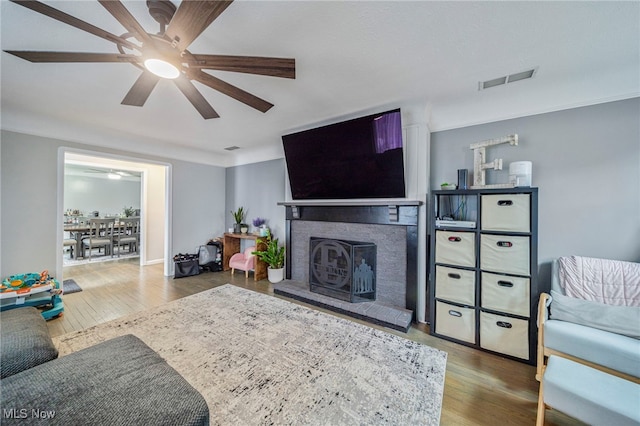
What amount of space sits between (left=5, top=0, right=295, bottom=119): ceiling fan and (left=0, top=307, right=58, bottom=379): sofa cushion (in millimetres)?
1676

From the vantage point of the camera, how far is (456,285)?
Answer: 2.27 m

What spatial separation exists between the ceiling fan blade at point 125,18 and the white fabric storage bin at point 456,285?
2.85 m

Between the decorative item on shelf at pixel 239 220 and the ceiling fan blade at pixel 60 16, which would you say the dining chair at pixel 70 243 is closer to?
the decorative item on shelf at pixel 239 220

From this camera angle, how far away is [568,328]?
160 cm

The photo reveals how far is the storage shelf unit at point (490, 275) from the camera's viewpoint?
197 centimetres

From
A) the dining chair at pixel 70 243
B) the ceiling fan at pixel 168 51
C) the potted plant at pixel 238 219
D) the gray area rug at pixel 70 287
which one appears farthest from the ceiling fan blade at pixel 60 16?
the dining chair at pixel 70 243

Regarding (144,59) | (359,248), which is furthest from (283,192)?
(144,59)

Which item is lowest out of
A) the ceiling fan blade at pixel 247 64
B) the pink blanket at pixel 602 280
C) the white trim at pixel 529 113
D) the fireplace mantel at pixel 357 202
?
the pink blanket at pixel 602 280

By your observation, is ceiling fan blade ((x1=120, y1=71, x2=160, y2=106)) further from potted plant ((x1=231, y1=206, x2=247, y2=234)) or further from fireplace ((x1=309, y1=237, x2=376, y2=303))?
potted plant ((x1=231, y1=206, x2=247, y2=234))

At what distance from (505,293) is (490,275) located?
0.18 meters

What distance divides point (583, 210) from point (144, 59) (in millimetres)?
3629

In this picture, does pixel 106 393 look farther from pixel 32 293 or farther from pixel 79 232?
pixel 79 232

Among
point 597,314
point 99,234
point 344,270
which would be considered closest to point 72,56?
point 344,270

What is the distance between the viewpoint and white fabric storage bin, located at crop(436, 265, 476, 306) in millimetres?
2199
